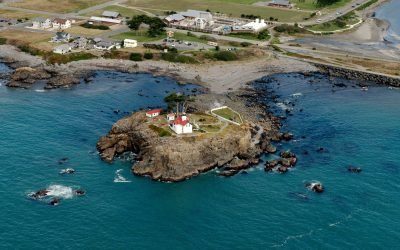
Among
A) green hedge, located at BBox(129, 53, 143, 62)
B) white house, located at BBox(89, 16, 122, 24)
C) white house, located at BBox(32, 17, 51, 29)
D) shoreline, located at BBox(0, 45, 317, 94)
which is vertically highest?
white house, located at BBox(89, 16, 122, 24)

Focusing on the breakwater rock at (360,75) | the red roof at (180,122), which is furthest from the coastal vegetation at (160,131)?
the breakwater rock at (360,75)

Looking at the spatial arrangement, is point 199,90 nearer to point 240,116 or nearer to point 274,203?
point 240,116

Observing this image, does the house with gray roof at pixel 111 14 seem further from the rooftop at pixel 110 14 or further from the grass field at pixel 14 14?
the grass field at pixel 14 14

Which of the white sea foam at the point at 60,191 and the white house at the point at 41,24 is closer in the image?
the white sea foam at the point at 60,191

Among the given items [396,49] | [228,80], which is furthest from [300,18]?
[228,80]

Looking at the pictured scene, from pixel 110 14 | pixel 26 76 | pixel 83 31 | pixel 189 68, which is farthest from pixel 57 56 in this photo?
pixel 110 14

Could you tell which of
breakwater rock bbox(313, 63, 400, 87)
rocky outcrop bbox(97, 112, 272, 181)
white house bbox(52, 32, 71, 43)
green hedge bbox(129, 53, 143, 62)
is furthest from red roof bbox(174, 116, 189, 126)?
white house bbox(52, 32, 71, 43)

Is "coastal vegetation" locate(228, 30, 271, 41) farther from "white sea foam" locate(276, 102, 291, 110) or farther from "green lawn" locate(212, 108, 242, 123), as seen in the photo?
"green lawn" locate(212, 108, 242, 123)
